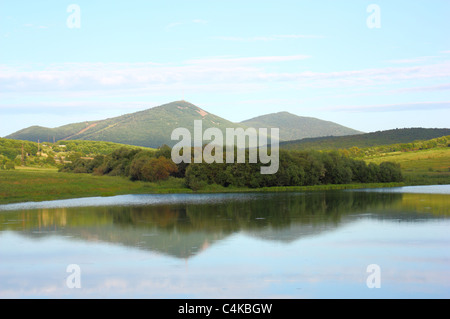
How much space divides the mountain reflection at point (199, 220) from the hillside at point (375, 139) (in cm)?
8495

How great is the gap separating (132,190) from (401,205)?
27057 mm

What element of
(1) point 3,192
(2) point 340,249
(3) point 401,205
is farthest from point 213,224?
(1) point 3,192

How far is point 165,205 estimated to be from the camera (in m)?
36.4

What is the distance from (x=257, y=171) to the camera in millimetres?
54312

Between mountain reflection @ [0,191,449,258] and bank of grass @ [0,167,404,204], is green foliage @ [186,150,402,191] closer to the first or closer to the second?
bank of grass @ [0,167,404,204]

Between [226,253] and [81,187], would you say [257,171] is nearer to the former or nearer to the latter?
[81,187]

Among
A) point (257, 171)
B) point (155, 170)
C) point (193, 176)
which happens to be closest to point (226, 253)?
point (193, 176)

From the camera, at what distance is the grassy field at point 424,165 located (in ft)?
203

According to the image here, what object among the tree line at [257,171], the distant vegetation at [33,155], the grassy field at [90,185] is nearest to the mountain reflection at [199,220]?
the grassy field at [90,185]

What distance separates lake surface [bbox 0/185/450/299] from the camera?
13328mm

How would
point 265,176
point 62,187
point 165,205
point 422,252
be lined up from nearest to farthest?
point 422,252
point 165,205
point 62,187
point 265,176

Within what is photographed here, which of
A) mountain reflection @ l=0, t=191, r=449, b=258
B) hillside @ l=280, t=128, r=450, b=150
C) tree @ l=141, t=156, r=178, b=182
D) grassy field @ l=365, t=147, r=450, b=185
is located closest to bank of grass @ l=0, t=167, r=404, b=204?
tree @ l=141, t=156, r=178, b=182

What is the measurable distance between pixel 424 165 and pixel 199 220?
59.2m
